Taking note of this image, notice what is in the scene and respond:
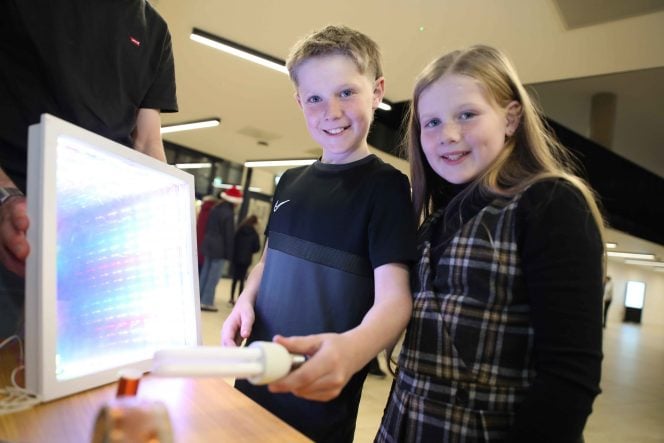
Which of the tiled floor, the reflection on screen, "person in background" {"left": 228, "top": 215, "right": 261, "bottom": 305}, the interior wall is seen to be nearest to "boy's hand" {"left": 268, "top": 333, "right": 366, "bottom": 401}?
the reflection on screen

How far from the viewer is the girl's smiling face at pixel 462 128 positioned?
0.91m

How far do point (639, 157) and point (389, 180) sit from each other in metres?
8.02

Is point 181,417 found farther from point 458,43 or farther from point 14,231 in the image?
point 458,43

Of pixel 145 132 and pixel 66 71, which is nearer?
pixel 66 71

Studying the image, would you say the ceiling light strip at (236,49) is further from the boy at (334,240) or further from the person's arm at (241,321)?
the person's arm at (241,321)

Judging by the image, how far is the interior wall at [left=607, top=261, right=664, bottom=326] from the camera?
19.9 metres

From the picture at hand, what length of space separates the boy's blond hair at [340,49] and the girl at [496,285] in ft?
0.51

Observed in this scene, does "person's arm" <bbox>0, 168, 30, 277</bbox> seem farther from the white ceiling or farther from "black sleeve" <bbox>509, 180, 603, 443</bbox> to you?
the white ceiling

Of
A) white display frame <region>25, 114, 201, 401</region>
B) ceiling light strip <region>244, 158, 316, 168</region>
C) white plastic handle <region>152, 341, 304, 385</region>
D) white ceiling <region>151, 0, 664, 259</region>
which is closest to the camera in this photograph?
white plastic handle <region>152, 341, 304, 385</region>

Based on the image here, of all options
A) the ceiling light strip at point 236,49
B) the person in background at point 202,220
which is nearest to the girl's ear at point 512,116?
the ceiling light strip at point 236,49

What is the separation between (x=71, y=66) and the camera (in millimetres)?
870

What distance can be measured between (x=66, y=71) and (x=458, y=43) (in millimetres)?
3589

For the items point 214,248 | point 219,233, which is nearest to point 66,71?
point 214,248

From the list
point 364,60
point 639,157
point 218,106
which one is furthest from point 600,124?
point 364,60
